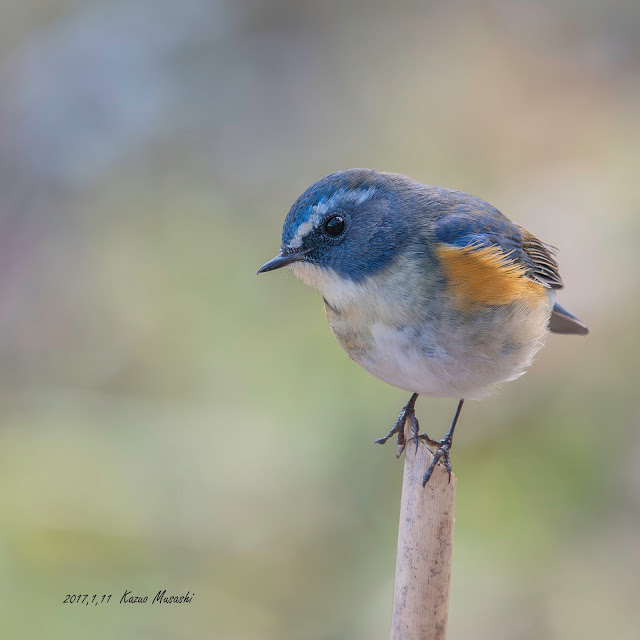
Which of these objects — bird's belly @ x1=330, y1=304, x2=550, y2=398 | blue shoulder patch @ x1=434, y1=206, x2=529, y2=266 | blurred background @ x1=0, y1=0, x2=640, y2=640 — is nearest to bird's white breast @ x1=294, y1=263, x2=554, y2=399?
bird's belly @ x1=330, y1=304, x2=550, y2=398

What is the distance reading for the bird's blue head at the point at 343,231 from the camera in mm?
2117

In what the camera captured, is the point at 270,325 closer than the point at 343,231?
No

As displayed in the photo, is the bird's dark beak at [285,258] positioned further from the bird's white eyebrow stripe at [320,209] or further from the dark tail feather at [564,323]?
the dark tail feather at [564,323]

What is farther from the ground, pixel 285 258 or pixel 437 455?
pixel 285 258

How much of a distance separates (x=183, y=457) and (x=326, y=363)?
0.79 metres

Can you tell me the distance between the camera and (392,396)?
3.73 metres

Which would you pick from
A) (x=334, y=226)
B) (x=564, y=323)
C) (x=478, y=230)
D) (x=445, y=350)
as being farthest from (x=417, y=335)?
(x=564, y=323)

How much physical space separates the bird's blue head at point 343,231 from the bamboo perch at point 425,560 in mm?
558

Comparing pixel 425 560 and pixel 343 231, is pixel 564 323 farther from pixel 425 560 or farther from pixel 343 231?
pixel 425 560

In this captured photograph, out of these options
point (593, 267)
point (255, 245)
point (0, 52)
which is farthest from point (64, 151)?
point (593, 267)

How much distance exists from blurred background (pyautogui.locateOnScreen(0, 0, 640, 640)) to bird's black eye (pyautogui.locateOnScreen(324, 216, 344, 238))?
Answer: 5.17ft

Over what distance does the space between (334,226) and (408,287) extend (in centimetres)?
24

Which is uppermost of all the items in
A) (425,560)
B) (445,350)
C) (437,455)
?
(445,350)

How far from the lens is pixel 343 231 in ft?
7.15
